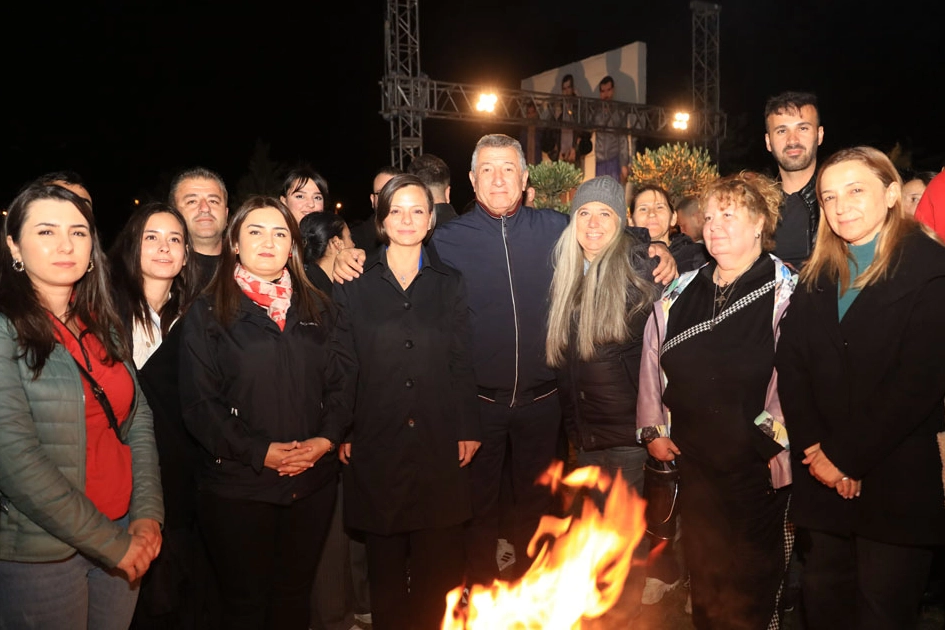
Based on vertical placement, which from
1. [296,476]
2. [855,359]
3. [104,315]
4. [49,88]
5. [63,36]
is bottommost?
[296,476]

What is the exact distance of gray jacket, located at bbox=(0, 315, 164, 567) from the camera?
7.93 feet

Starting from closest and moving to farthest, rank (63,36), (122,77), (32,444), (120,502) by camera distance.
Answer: (32,444) → (120,502) → (63,36) → (122,77)

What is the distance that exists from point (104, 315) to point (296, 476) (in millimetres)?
1130

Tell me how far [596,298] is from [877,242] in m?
1.41

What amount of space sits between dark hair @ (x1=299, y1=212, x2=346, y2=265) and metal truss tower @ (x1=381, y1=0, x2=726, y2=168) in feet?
35.5

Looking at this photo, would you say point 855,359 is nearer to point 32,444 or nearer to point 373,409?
point 373,409

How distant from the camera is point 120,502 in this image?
9.27 feet

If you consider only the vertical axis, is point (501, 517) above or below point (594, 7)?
below

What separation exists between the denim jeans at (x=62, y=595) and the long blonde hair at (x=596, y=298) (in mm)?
2478

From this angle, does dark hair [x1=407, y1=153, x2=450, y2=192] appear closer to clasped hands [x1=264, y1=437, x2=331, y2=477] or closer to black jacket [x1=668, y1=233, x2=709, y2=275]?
black jacket [x1=668, y1=233, x2=709, y2=275]

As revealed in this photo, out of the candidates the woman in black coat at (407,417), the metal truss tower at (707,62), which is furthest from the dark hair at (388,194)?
the metal truss tower at (707,62)

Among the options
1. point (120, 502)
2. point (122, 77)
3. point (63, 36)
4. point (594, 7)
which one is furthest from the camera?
point (122, 77)

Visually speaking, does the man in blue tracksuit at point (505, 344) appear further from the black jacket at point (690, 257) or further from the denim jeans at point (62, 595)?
the denim jeans at point (62, 595)

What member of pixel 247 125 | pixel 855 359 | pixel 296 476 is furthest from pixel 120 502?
pixel 247 125
